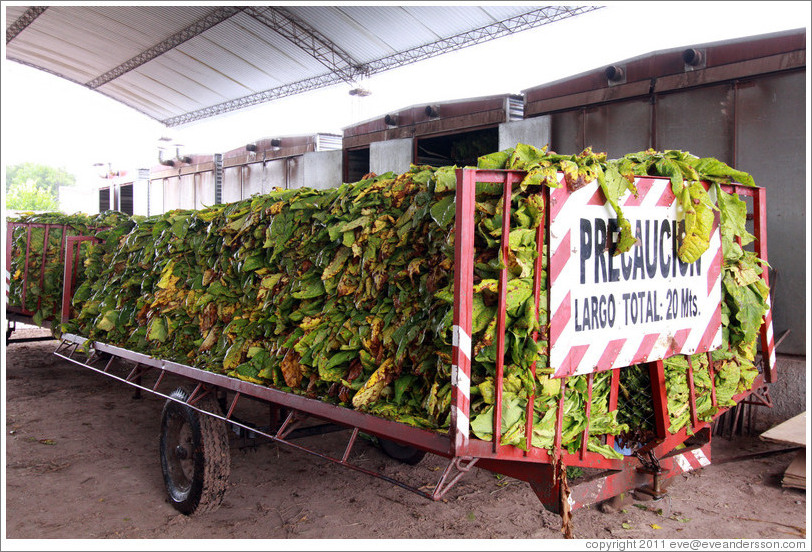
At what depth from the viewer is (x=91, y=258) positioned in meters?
6.77

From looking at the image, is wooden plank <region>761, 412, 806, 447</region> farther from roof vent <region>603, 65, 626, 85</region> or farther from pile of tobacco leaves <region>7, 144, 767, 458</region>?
roof vent <region>603, 65, 626, 85</region>

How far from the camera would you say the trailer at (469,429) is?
2652mm

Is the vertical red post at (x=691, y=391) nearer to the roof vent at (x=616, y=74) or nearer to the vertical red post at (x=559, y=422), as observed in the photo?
the vertical red post at (x=559, y=422)

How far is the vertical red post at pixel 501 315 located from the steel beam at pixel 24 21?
2198cm

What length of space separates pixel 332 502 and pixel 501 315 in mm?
2847

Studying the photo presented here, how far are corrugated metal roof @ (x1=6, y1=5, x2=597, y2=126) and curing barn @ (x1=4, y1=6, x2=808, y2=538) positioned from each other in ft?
29.6

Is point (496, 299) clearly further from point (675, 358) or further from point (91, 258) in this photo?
point (91, 258)

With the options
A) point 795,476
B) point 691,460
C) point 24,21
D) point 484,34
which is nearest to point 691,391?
point 691,460

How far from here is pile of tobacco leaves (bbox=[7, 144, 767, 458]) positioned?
9.15 ft

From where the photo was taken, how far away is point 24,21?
67.7 ft

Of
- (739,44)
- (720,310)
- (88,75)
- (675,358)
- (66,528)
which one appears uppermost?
(88,75)

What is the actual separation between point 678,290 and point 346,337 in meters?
1.96

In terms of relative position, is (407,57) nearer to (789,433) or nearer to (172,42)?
(172,42)

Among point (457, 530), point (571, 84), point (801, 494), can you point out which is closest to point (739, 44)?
point (571, 84)
